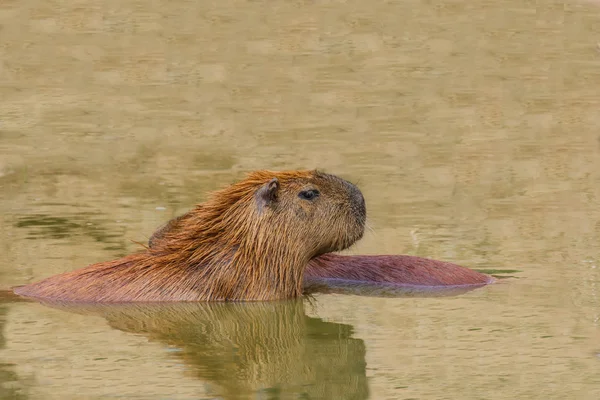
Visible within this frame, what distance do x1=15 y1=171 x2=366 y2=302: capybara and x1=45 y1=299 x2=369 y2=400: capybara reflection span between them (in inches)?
4.0

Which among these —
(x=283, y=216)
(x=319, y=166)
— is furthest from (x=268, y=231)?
(x=319, y=166)

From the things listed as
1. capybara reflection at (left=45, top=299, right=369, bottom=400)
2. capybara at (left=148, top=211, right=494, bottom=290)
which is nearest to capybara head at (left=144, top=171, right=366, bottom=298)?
capybara reflection at (left=45, top=299, right=369, bottom=400)

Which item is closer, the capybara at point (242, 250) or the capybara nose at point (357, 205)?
the capybara at point (242, 250)

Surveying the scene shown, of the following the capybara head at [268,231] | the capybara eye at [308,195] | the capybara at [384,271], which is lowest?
the capybara at [384,271]

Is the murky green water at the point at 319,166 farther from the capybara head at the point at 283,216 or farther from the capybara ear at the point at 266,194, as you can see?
the capybara ear at the point at 266,194

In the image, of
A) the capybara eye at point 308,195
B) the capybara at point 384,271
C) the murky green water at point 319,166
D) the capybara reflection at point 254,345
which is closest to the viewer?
the capybara reflection at point 254,345

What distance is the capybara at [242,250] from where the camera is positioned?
9.83 meters

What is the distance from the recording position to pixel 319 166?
14422 mm

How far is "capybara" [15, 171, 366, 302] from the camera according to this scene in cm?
983

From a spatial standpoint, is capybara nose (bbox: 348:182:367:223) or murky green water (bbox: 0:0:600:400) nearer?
murky green water (bbox: 0:0:600:400)

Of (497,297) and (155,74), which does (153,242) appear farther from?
(155,74)

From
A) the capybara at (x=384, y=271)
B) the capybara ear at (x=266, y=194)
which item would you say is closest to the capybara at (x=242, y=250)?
the capybara ear at (x=266, y=194)

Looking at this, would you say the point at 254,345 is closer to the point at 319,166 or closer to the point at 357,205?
the point at 357,205

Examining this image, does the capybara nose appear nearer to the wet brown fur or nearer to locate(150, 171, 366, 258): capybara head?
locate(150, 171, 366, 258): capybara head
